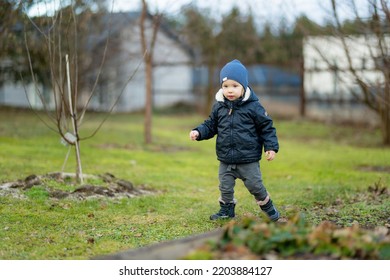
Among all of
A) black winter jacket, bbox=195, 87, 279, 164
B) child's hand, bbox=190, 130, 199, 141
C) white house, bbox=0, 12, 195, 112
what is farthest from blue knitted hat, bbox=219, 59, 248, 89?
white house, bbox=0, 12, 195, 112

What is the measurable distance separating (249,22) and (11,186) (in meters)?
17.2

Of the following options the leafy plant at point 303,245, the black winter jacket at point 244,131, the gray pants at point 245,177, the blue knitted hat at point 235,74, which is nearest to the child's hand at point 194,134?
the black winter jacket at point 244,131

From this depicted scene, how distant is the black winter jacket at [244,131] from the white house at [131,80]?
14.5 metres

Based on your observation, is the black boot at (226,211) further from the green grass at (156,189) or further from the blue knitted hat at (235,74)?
the blue knitted hat at (235,74)

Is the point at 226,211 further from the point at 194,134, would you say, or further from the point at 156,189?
the point at 156,189

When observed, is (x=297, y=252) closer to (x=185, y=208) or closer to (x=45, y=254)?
(x=45, y=254)

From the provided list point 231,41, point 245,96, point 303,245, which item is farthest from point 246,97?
point 231,41

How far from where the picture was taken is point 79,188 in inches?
285

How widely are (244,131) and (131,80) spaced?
21500mm

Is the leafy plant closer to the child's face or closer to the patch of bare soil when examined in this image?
the child's face

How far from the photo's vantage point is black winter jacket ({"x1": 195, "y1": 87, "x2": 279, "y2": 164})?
5.88 meters

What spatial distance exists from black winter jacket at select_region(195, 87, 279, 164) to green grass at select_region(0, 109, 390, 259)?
0.76m

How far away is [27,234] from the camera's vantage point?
5594 mm

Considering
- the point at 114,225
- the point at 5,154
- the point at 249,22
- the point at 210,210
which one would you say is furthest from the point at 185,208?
the point at 249,22
